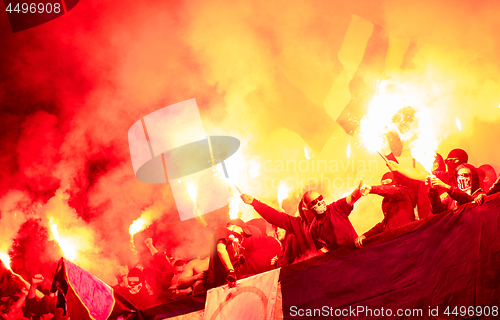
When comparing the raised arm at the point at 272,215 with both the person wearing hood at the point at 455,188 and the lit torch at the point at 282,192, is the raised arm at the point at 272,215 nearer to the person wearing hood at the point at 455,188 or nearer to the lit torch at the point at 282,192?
the lit torch at the point at 282,192

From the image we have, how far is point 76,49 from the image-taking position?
276 inches

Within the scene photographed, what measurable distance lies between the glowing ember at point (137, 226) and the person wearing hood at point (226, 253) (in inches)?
60.1

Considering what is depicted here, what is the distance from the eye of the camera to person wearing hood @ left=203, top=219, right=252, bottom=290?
552 centimetres

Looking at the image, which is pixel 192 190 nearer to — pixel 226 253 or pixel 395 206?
pixel 226 253

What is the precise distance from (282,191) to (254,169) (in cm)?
62

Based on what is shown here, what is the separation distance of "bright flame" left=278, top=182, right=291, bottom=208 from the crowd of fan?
316 millimetres

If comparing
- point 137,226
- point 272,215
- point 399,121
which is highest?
point 399,121

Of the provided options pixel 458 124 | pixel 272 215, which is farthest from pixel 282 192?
pixel 458 124

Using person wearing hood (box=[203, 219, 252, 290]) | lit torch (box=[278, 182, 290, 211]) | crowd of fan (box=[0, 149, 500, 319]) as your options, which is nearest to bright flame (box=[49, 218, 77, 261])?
crowd of fan (box=[0, 149, 500, 319])

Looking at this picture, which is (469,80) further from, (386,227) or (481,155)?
(386,227)

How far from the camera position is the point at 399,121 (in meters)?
5.76

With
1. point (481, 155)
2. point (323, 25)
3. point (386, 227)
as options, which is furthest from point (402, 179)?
point (323, 25)

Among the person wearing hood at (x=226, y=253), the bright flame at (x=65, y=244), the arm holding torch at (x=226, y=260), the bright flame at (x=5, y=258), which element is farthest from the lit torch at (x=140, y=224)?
the bright flame at (x=5, y=258)

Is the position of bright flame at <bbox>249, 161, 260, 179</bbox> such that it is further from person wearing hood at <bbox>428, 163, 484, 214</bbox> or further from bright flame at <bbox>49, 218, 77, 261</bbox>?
bright flame at <bbox>49, 218, 77, 261</bbox>
